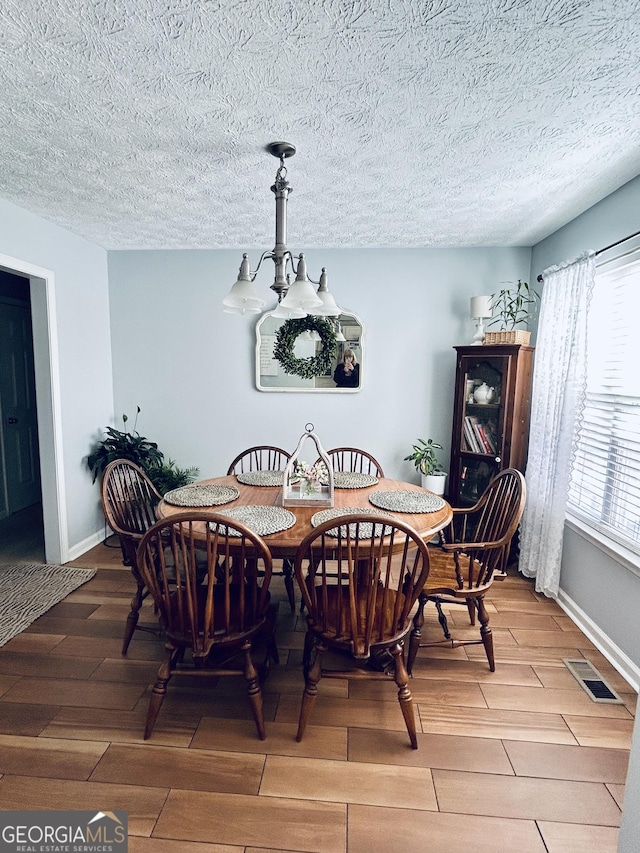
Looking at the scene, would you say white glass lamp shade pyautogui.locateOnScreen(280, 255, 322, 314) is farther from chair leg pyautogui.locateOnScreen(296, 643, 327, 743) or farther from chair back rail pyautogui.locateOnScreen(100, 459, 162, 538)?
chair leg pyautogui.locateOnScreen(296, 643, 327, 743)

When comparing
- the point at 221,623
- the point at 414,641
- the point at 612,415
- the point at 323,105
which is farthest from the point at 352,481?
the point at 323,105

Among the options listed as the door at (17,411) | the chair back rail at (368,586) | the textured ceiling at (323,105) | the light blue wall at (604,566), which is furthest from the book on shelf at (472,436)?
the door at (17,411)

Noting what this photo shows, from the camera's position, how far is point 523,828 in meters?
1.42

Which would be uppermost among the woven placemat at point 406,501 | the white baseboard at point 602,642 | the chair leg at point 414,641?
the woven placemat at point 406,501

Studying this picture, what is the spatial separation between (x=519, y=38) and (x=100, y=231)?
9.83 feet

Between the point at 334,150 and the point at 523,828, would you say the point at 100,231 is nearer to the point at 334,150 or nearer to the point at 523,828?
the point at 334,150

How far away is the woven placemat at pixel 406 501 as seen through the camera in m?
2.17

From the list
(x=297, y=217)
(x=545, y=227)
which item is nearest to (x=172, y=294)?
(x=297, y=217)

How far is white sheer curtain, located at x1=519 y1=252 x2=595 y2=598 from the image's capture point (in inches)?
105

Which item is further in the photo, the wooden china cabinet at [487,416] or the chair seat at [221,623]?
the wooden china cabinet at [487,416]

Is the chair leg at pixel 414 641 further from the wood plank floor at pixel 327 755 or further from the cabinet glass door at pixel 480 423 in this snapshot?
the cabinet glass door at pixel 480 423

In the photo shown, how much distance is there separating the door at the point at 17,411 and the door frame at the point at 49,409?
1.48 metres

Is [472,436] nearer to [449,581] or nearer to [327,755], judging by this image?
[449,581]

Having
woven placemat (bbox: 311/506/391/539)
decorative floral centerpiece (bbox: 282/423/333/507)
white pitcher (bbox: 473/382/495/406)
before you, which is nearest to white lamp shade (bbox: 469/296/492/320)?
white pitcher (bbox: 473/382/495/406)
